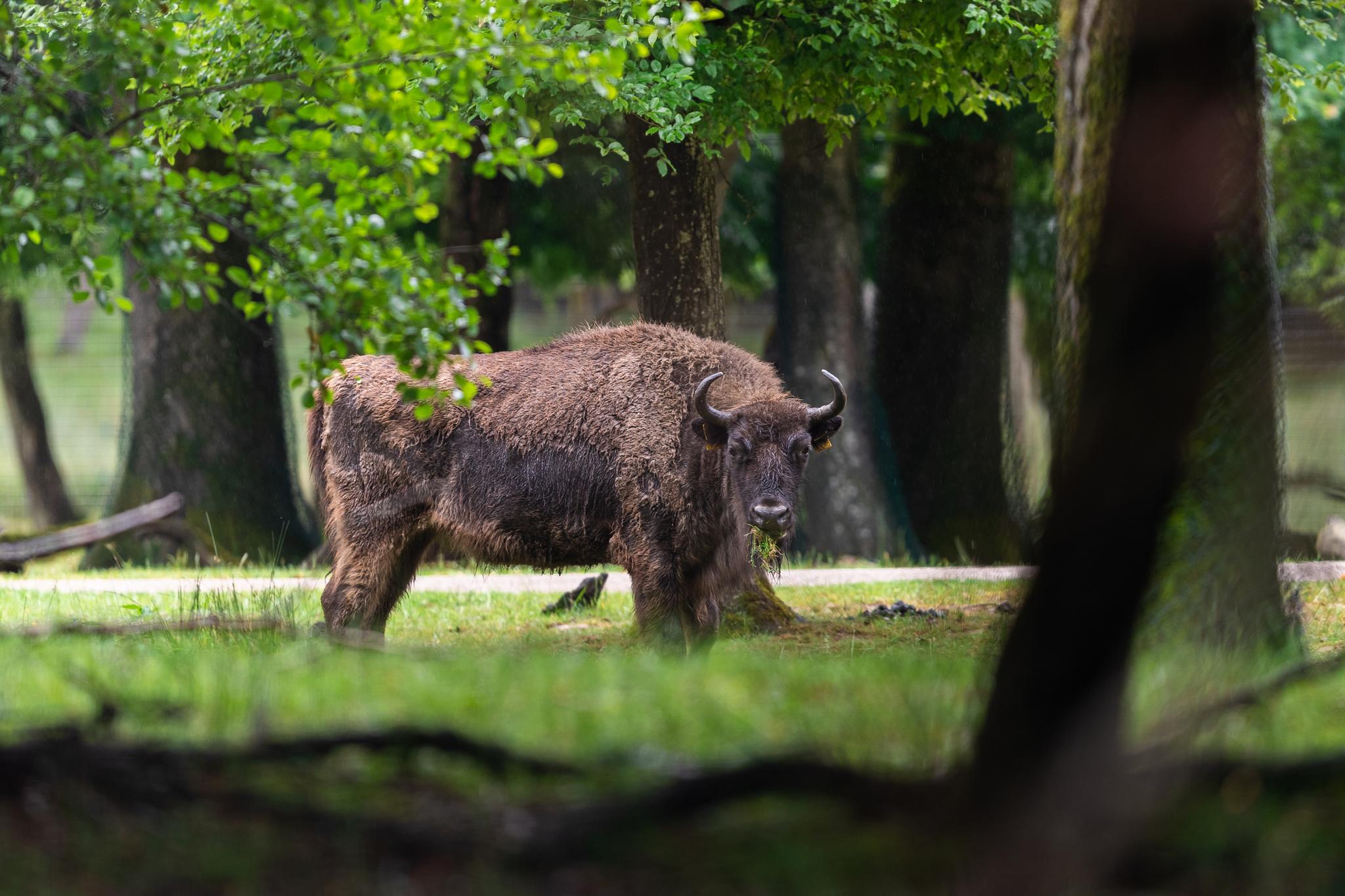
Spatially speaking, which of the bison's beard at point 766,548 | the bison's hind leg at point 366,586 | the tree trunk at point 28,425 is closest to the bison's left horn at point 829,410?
the bison's beard at point 766,548

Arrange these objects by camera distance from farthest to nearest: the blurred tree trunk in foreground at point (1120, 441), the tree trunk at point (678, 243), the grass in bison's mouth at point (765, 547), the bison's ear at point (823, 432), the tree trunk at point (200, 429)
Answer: the tree trunk at point (200, 429), the tree trunk at point (678, 243), the bison's ear at point (823, 432), the grass in bison's mouth at point (765, 547), the blurred tree trunk in foreground at point (1120, 441)

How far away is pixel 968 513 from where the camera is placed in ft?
57.1

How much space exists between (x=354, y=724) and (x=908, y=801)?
1.60m

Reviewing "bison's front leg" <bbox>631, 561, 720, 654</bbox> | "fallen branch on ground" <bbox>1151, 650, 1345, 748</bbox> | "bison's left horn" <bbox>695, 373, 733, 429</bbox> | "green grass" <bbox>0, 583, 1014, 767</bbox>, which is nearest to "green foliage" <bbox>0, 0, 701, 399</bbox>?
"green grass" <bbox>0, 583, 1014, 767</bbox>

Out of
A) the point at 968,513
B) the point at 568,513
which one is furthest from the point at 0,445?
the point at 568,513

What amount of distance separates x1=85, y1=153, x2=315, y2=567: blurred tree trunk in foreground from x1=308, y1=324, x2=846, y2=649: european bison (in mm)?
7412

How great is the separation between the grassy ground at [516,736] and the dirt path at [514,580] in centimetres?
630

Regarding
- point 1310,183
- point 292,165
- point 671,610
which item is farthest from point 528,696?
point 1310,183

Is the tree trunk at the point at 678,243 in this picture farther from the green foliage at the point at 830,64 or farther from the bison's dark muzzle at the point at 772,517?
the bison's dark muzzle at the point at 772,517

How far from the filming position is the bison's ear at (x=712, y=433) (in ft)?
30.8

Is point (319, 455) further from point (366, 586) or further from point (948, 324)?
point (948, 324)

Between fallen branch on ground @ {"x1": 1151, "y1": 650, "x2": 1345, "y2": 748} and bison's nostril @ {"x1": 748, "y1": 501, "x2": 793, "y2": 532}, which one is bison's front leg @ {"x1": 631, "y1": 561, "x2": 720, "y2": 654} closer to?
bison's nostril @ {"x1": 748, "y1": 501, "x2": 793, "y2": 532}

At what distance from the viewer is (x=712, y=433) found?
9.39 m

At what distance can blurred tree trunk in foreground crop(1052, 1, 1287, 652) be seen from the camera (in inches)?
229
